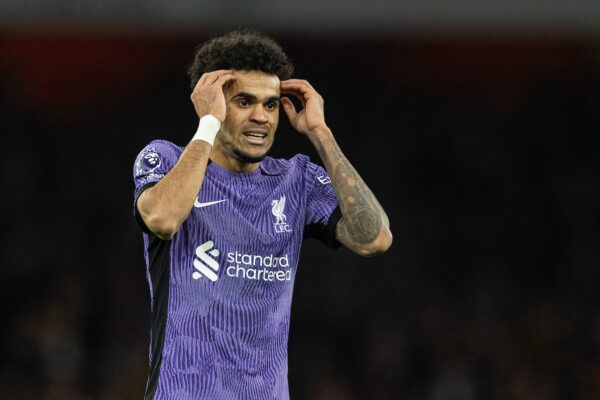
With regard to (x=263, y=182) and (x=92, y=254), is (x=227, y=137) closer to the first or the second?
(x=263, y=182)

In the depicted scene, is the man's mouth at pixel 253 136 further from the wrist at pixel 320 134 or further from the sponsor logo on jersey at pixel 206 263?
the sponsor logo on jersey at pixel 206 263

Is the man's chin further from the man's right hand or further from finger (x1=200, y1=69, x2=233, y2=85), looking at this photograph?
finger (x1=200, y1=69, x2=233, y2=85)

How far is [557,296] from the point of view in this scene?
1082 cm

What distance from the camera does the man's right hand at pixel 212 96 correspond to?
13.9 feet

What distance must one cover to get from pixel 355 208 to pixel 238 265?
1.78ft

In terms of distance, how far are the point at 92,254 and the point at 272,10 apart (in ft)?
Answer: 10.1

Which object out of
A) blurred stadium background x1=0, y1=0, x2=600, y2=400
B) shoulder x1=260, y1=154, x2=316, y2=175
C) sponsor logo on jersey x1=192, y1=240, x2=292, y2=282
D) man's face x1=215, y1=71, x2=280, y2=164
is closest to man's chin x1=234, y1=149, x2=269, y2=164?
man's face x1=215, y1=71, x2=280, y2=164

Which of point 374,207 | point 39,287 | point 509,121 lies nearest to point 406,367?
point 509,121

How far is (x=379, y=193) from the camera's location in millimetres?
11414

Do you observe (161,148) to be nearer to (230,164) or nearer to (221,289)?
(230,164)

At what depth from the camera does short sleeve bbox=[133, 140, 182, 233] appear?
413cm

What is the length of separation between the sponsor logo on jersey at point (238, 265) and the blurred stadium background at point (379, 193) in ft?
18.8

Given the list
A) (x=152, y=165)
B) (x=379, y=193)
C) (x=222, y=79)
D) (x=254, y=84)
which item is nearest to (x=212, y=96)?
(x=222, y=79)

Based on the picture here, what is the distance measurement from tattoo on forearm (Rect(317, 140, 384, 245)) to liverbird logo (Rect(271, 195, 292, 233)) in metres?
0.22
